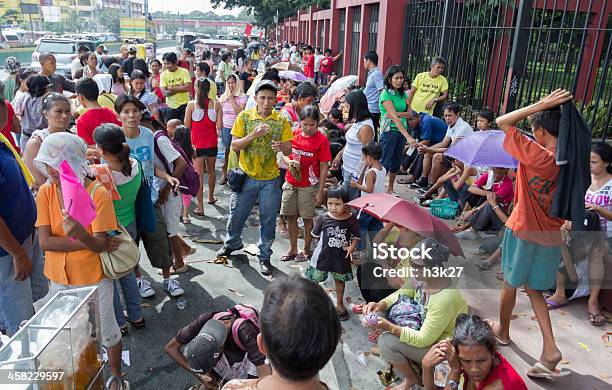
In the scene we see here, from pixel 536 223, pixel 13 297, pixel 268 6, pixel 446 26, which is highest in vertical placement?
pixel 268 6

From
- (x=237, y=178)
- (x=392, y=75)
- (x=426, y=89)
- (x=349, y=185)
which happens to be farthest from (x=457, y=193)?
(x=237, y=178)

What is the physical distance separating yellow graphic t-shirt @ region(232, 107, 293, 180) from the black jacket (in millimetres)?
2486

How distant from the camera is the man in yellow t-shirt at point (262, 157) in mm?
4508

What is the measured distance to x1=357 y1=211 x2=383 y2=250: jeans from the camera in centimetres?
462

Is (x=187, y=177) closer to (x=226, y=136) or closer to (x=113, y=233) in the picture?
(x=113, y=233)

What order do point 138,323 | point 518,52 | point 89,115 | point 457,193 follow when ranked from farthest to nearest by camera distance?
point 518,52, point 457,193, point 89,115, point 138,323

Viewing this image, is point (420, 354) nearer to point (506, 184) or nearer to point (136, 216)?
point (136, 216)

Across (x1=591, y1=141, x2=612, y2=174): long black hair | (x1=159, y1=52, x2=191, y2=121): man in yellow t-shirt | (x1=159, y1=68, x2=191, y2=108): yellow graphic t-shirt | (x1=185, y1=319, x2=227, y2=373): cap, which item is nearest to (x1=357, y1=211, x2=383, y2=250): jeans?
(x1=591, y1=141, x2=612, y2=174): long black hair

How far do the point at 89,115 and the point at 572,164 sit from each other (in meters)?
4.06

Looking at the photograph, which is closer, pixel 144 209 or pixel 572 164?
pixel 572 164

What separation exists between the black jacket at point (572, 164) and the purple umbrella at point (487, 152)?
168 cm

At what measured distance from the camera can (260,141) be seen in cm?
459

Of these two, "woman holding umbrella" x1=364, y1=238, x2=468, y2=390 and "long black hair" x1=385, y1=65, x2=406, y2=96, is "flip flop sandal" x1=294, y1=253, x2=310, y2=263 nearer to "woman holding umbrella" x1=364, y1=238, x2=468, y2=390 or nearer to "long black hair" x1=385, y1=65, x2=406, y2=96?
"woman holding umbrella" x1=364, y1=238, x2=468, y2=390

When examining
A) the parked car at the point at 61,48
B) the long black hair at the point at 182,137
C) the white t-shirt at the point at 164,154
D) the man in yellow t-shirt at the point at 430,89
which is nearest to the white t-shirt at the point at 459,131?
the man in yellow t-shirt at the point at 430,89
